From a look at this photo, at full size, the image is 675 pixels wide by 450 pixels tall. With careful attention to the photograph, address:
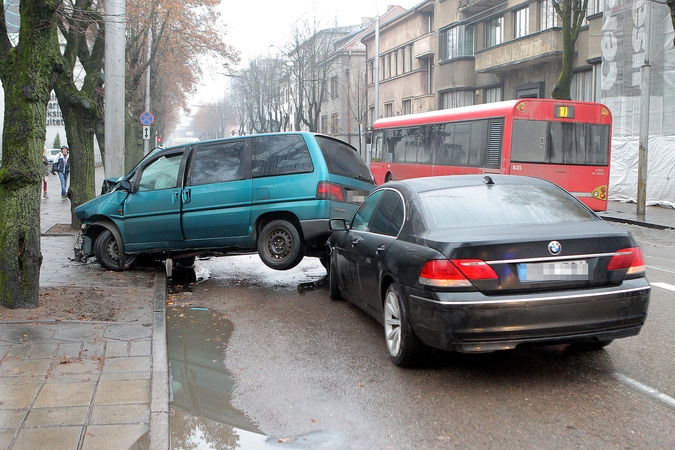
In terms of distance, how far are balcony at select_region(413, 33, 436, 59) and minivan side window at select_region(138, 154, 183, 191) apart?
3374cm

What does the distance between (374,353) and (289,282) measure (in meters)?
3.96

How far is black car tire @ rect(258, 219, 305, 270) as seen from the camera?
29.8 ft

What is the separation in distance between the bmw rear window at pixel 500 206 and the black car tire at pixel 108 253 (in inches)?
243

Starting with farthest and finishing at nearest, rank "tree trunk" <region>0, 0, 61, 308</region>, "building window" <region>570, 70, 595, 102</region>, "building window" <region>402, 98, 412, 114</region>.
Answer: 1. "building window" <region>402, 98, 412, 114</region>
2. "building window" <region>570, 70, 595, 102</region>
3. "tree trunk" <region>0, 0, 61, 308</region>

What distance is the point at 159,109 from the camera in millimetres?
48719

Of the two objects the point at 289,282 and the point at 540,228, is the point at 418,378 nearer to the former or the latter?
the point at 540,228

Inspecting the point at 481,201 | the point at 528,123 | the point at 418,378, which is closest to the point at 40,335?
the point at 418,378

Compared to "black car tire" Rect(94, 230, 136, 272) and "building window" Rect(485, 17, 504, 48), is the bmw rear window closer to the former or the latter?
"black car tire" Rect(94, 230, 136, 272)

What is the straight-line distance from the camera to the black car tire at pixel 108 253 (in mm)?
10664

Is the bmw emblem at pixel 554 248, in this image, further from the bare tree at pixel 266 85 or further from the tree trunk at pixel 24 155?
the bare tree at pixel 266 85

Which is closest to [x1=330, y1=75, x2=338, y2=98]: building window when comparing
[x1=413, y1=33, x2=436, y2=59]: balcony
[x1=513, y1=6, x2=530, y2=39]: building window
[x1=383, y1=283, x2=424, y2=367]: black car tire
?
[x1=413, y1=33, x2=436, y2=59]: balcony

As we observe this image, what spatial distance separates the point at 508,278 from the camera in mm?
4898

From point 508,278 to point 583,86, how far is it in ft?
84.2

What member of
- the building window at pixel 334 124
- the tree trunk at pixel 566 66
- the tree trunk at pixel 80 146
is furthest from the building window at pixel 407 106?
the tree trunk at pixel 80 146
